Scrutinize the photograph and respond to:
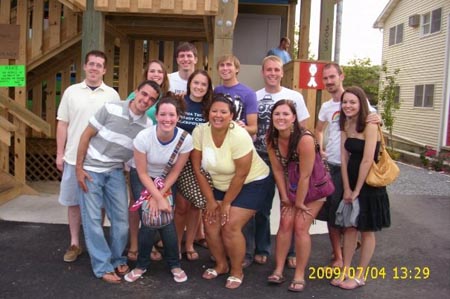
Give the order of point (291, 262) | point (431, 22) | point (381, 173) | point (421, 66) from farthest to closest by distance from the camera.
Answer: point (421, 66)
point (431, 22)
point (291, 262)
point (381, 173)

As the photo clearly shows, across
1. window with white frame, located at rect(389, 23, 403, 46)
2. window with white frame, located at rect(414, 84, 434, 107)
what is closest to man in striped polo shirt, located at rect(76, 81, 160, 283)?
window with white frame, located at rect(414, 84, 434, 107)

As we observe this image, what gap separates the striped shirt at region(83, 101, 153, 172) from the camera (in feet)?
12.8

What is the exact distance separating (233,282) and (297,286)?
51 cm

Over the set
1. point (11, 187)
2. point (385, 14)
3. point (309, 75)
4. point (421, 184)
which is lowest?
point (421, 184)

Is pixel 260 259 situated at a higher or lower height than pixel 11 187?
lower

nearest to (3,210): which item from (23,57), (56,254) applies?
(56,254)

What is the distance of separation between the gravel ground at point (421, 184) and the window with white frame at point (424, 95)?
477cm

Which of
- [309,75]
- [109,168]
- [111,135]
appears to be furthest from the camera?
[309,75]

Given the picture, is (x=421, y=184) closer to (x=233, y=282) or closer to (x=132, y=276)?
(x=233, y=282)

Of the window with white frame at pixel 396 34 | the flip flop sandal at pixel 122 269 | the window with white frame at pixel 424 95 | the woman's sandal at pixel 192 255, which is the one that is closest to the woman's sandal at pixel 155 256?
the woman's sandal at pixel 192 255

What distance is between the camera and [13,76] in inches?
251

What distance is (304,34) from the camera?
31.3 feet

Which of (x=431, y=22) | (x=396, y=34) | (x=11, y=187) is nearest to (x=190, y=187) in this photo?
(x=11, y=187)

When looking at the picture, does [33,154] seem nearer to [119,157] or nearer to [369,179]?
[119,157]
